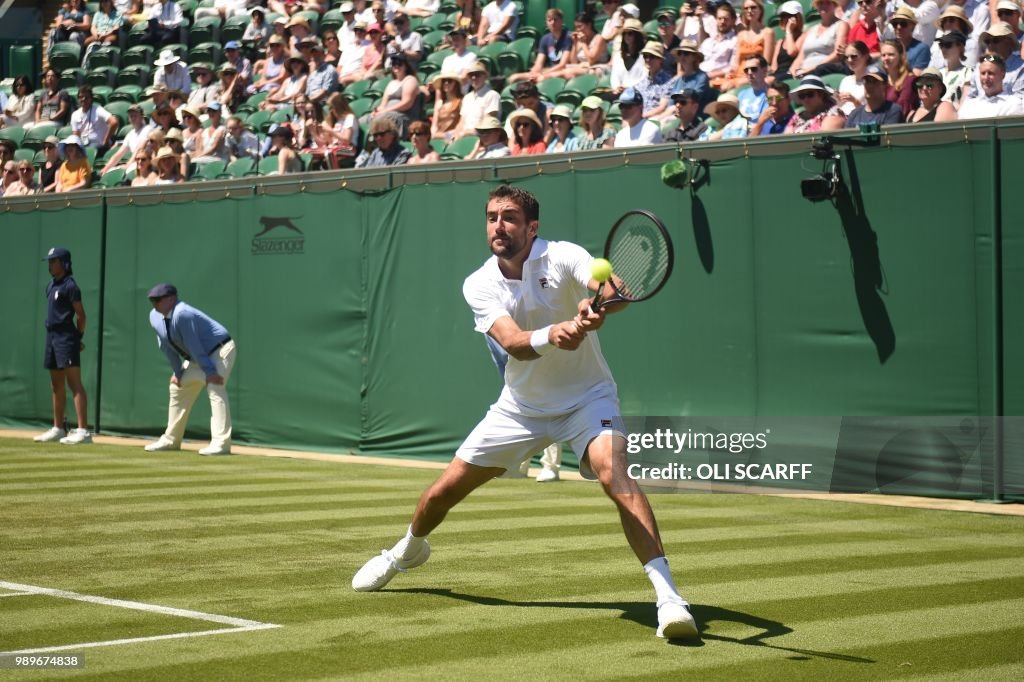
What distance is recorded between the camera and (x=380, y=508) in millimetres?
11703

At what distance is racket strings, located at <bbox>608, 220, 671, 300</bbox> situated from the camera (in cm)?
642

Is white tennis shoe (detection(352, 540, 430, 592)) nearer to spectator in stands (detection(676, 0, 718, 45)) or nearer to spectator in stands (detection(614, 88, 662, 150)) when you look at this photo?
spectator in stands (detection(614, 88, 662, 150))

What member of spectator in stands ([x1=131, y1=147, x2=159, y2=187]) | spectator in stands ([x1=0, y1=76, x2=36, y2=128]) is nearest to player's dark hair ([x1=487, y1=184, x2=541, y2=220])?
spectator in stands ([x1=131, y1=147, x2=159, y2=187])

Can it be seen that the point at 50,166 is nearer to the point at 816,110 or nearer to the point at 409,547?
the point at 816,110

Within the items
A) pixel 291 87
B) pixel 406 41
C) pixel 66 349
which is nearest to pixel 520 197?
pixel 66 349

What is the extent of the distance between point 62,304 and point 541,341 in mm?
12569

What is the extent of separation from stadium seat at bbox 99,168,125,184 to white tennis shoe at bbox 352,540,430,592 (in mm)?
15280

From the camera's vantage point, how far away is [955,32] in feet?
46.9

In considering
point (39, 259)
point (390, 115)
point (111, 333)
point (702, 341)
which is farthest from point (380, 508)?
point (39, 259)

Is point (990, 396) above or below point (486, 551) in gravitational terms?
above

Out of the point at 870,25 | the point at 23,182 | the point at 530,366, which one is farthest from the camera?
the point at 23,182

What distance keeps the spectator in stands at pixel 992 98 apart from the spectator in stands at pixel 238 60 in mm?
13859

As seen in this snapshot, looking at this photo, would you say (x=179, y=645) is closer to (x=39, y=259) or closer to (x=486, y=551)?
(x=486, y=551)

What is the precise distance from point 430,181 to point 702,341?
4.04m
